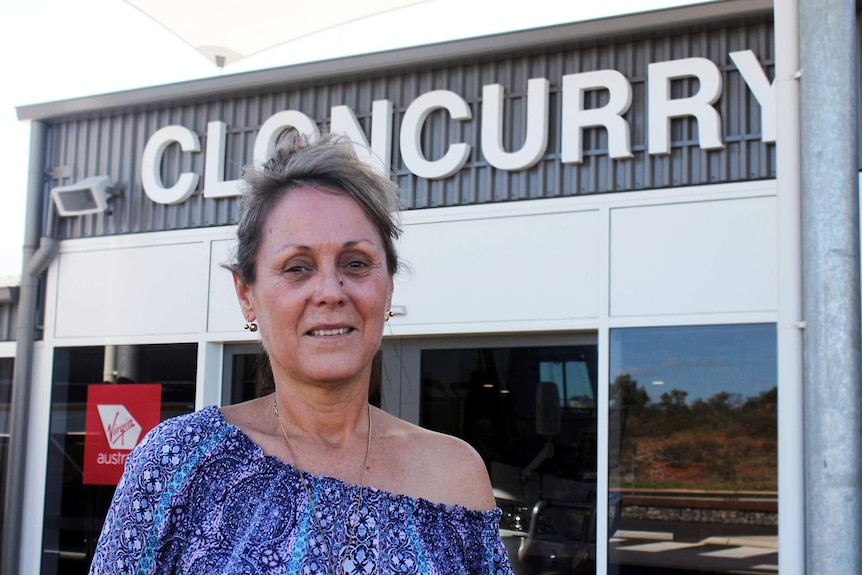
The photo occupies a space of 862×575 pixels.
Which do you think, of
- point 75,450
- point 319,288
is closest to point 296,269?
point 319,288

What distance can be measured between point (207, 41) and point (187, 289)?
69.5 inches

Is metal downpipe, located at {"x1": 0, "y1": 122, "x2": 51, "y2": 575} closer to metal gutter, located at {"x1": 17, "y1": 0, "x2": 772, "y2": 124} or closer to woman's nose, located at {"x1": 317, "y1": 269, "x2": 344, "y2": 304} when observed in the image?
metal gutter, located at {"x1": 17, "y1": 0, "x2": 772, "y2": 124}

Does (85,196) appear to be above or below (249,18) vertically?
below

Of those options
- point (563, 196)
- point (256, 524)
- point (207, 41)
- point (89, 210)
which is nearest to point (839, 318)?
point (256, 524)

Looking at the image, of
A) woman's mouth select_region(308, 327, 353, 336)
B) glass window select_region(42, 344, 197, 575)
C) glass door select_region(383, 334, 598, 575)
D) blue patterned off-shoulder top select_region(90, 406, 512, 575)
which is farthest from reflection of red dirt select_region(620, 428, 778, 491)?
woman's mouth select_region(308, 327, 353, 336)

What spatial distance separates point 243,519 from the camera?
197cm

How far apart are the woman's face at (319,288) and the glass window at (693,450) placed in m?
4.26

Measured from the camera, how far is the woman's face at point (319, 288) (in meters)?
2.07

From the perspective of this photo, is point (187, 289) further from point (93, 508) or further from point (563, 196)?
point (563, 196)

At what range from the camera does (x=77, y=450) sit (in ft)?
26.5

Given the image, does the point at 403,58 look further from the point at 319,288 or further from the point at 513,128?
the point at 319,288

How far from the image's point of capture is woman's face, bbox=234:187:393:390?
2.07 m

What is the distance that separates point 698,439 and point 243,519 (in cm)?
452

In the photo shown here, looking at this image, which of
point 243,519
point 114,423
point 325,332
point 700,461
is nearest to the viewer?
point 243,519
